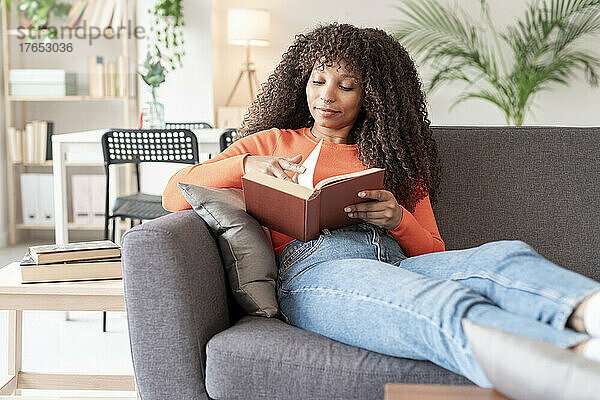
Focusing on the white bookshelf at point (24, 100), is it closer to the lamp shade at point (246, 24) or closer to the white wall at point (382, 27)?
the white wall at point (382, 27)

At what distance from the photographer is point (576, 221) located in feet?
6.88

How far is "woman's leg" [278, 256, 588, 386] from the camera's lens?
1.30m

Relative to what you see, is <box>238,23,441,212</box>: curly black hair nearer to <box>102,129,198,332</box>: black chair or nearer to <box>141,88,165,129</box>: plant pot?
<box>102,129,198,332</box>: black chair

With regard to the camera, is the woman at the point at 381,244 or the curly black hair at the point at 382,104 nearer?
the woman at the point at 381,244

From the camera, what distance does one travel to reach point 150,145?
9.81ft

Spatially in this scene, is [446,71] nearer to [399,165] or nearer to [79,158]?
[79,158]

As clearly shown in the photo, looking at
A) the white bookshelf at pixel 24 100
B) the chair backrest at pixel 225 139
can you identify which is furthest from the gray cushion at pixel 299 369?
the white bookshelf at pixel 24 100

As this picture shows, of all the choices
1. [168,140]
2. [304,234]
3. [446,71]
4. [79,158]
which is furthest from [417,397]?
[79,158]

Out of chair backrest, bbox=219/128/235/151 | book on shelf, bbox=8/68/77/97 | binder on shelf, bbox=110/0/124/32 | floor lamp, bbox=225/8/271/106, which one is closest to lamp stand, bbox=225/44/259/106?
floor lamp, bbox=225/8/271/106

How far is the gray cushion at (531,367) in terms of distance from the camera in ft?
3.46

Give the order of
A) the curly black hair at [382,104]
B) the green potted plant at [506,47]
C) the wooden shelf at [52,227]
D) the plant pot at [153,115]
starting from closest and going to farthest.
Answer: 1. the curly black hair at [382,104]
2. the plant pot at [153,115]
3. the green potted plant at [506,47]
4. the wooden shelf at [52,227]

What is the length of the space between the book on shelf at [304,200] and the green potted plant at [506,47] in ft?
9.43

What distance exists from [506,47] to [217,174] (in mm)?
3265

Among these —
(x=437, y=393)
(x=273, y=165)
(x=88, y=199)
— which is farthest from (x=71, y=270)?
(x=88, y=199)
